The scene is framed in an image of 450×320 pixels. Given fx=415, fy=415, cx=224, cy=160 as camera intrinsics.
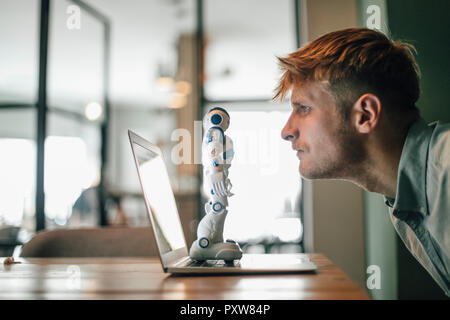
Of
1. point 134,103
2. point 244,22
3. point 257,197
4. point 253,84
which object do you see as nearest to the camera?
point 257,197

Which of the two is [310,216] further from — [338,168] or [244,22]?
[244,22]

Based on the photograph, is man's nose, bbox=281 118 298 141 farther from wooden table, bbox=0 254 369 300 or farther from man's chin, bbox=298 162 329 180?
wooden table, bbox=0 254 369 300

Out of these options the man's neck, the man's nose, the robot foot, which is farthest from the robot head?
the man's neck

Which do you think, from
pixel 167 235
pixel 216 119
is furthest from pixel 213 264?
pixel 216 119

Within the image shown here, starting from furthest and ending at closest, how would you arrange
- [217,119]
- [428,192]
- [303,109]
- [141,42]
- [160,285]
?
[141,42] → [303,109] → [217,119] → [428,192] → [160,285]

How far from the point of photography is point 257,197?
528cm

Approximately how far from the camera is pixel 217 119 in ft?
3.53

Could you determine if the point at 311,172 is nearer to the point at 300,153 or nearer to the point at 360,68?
the point at 300,153

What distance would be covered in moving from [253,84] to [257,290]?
8928 mm

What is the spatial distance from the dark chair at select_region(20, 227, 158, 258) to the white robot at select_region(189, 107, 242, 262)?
2.01 feet

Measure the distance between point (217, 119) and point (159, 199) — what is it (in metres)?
0.27

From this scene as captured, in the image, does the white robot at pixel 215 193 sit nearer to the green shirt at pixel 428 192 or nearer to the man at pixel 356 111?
the man at pixel 356 111

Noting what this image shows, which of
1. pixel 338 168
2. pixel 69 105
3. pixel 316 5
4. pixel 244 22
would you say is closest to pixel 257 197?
pixel 244 22

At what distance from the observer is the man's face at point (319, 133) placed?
1.17 m
